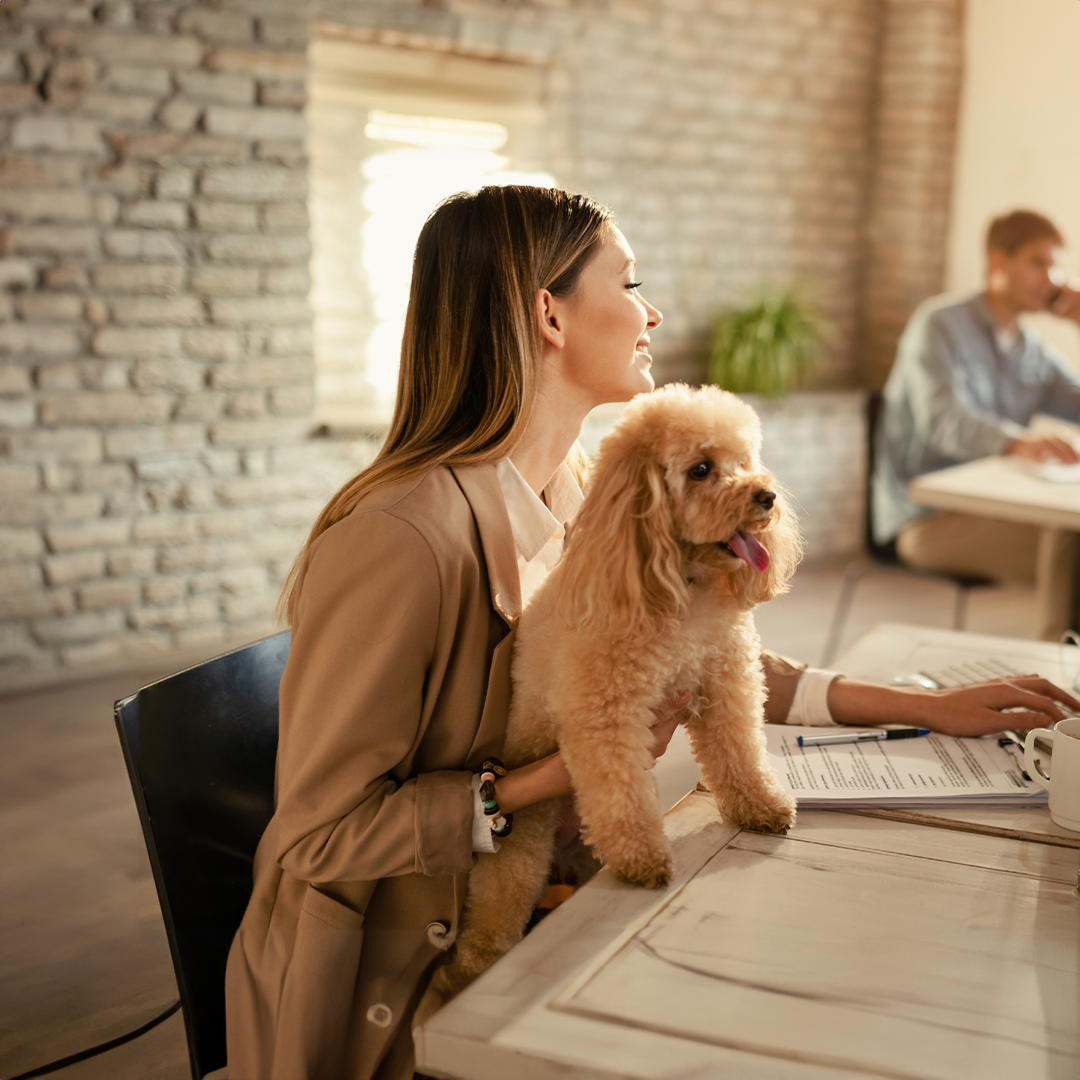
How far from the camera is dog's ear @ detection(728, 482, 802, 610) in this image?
3.66 ft

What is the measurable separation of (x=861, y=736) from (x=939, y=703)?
0.12 m

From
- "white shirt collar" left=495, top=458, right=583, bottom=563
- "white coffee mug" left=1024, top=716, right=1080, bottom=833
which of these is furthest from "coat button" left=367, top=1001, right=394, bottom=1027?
"white coffee mug" left=1024, top=716, right=1080, bottom=833

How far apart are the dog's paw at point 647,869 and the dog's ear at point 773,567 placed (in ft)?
0.93

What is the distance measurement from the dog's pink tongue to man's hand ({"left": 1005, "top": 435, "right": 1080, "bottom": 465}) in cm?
300


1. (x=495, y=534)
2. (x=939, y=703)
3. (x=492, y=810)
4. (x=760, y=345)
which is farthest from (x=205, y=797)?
(x=760, y=345)

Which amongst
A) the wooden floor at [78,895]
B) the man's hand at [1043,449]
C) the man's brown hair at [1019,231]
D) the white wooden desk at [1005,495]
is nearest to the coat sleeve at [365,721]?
the wooden floor at [78,895]

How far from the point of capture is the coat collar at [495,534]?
1.20m

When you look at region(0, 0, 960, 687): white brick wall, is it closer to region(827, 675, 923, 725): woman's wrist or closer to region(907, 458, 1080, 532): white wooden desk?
region(907, 458, 1080, 532): white wooden desk

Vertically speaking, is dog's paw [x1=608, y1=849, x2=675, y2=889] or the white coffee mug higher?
the white coffee mug

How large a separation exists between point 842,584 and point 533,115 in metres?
2.85

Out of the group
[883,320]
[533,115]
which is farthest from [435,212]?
[883,320]

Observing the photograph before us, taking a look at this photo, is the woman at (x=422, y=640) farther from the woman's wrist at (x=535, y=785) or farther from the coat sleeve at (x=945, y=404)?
the coat sleeve at (x=945, y=404)

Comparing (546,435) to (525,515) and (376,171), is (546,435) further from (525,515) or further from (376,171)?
(376,171)

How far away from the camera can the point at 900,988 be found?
0.88m
